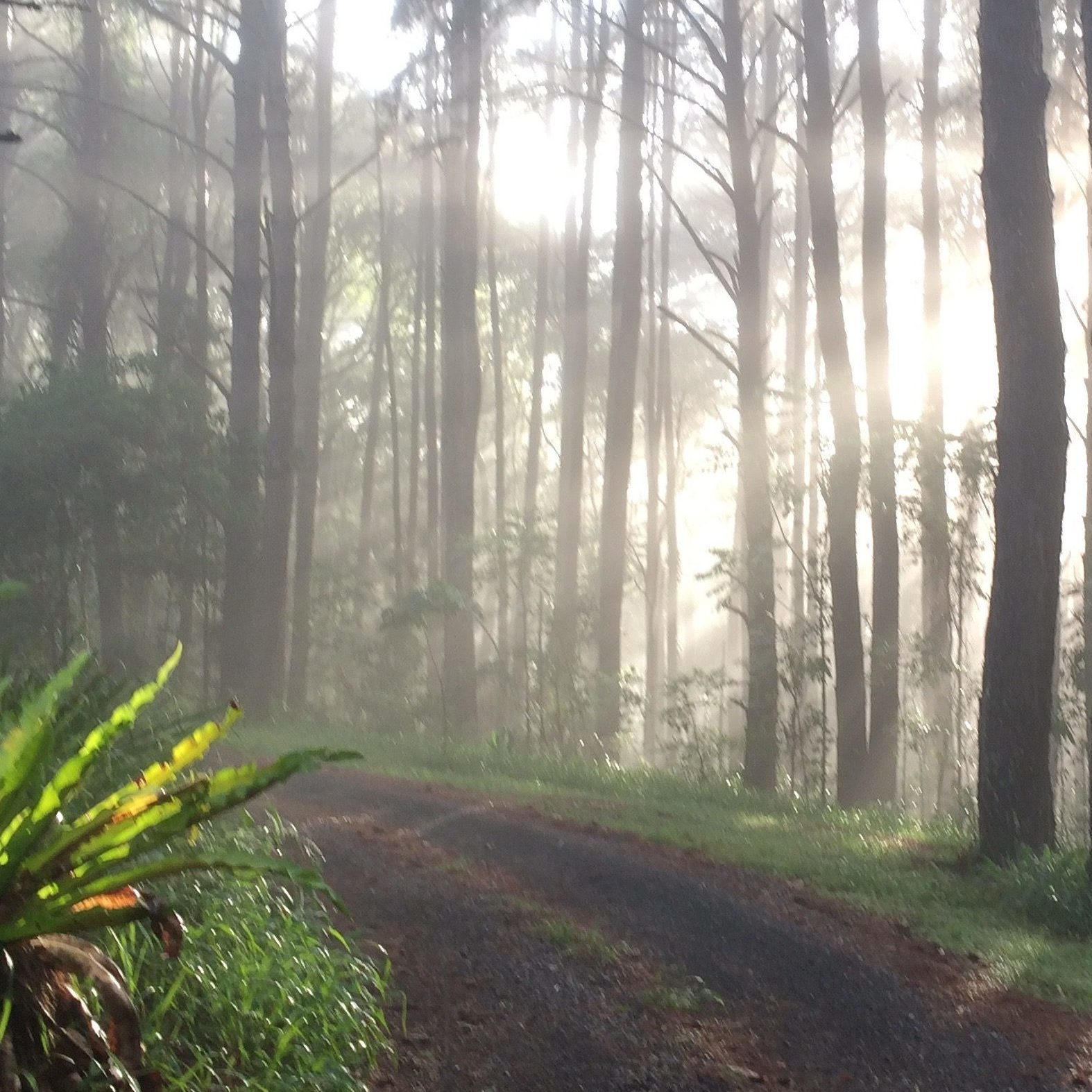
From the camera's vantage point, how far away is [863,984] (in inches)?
255

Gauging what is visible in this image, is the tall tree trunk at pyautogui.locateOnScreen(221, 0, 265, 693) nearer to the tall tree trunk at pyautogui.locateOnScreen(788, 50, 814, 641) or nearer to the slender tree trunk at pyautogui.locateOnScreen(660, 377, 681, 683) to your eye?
the tall tree trunk at pyautogui.locateOnScreen(788, 50, 814, 641)

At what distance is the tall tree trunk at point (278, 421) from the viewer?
22422 mm

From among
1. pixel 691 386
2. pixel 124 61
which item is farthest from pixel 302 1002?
pixel 691 386

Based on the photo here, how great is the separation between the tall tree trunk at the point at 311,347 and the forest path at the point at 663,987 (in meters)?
17.2

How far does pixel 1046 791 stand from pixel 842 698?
6.05 meters

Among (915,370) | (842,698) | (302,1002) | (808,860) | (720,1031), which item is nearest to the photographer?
(302,1002)

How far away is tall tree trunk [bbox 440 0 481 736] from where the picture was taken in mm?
23031

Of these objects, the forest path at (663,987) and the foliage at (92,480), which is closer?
the forest path at (663,987)

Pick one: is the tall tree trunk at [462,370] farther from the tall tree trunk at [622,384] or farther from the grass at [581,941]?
the grass at [581,941]

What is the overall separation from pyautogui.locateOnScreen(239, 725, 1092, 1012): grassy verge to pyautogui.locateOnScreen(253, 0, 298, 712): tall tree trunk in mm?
6405

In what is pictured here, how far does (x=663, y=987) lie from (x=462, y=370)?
1876 centimetres

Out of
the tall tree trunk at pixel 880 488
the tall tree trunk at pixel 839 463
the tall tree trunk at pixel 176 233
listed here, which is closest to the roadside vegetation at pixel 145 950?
the tall tree trunk at pixel 839 463

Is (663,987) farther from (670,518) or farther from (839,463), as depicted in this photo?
(670,518)

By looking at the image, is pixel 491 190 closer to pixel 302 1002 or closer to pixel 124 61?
pixel 124 61
